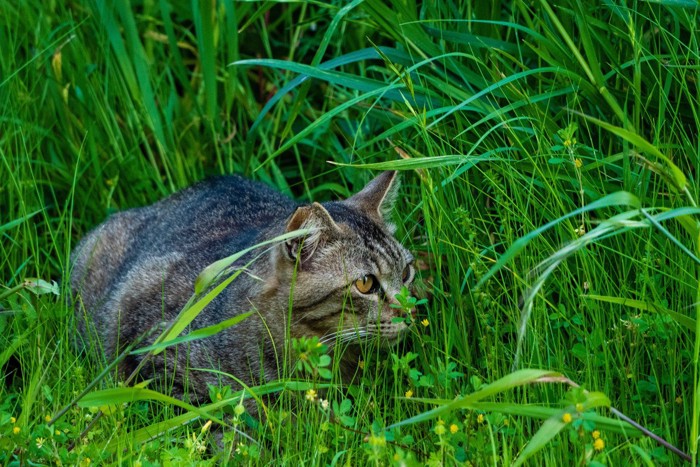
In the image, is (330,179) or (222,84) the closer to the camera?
(330,179)

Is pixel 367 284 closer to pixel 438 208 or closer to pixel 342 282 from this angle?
pixel 342 282

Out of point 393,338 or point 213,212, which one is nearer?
point 393,338

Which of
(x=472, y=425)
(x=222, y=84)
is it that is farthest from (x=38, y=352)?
(x=222, y=84)

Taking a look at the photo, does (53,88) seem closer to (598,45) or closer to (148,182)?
(148,182)

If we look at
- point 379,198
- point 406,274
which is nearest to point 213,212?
point 379,198

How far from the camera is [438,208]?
3.29 m

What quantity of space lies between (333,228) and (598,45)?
3.86 feet

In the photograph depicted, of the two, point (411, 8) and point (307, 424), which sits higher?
point (411, 8)

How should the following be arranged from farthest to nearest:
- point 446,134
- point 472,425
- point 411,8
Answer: point 411,8 → point 446,134 → point 472,425

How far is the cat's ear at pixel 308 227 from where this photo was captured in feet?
10.3

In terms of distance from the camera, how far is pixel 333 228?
3.35 meters

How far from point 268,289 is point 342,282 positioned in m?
0.25

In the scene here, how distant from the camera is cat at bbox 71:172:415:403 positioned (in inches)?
131

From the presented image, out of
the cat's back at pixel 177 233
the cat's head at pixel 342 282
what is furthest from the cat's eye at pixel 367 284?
the cat's back at pixel 177 233
